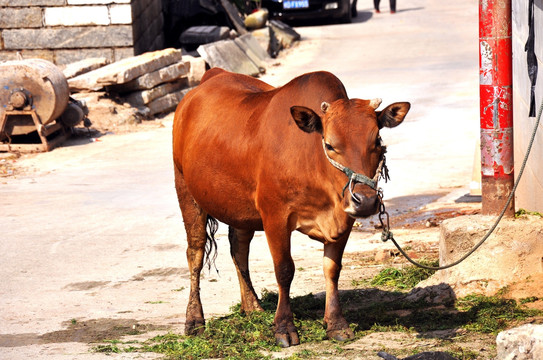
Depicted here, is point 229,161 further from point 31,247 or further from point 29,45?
point 29,45

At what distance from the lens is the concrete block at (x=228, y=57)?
62.5 ft

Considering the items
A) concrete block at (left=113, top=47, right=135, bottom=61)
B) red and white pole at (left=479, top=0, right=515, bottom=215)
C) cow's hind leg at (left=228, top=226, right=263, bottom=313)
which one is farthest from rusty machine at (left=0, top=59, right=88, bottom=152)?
red and white pole at (left=479, top=0, right=515, bottom=215)

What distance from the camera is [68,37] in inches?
715

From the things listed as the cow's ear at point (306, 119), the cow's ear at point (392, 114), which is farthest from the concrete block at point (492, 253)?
the cow's ear at point (306, 119)

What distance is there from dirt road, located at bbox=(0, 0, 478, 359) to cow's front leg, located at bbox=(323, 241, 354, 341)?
1242 millimetres

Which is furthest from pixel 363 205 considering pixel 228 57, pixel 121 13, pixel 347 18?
pixel 347 18

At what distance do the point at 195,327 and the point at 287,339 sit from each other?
0.91 m

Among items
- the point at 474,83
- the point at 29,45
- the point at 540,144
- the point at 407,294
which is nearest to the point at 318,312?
the point at 407,294

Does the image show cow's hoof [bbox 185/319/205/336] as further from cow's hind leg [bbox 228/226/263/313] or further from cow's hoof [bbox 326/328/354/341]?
cow's hoof [bbox 326/328/354/341]

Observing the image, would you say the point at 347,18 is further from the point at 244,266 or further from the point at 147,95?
the point at 244,266

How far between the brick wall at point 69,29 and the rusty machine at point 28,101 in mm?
3886

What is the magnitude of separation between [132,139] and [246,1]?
43.0 feet

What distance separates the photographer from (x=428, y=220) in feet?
29.5

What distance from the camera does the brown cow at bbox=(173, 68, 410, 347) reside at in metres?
5.07
